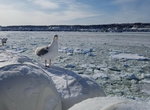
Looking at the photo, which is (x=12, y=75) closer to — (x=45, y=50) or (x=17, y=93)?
(x=17, y=93)

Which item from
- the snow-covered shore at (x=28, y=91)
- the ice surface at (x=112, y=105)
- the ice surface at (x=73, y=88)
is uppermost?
the ice surface at (x=112, y=105)

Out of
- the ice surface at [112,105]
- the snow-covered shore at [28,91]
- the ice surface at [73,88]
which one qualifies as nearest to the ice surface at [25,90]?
the snow-covered shore at [28,91]

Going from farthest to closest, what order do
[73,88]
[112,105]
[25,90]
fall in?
[73,88] < [25,90] < [112,105]

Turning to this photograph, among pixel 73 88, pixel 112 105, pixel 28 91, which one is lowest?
pixel 73 88

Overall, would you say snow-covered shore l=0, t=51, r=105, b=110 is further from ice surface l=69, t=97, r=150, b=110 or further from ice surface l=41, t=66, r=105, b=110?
ice surface l=69, t=97, r=150, b=110

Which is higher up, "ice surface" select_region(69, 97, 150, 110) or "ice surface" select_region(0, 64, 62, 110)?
"ice surface" select_region(69, 97, 150, 110)

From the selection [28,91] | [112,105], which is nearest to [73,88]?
[28,91]

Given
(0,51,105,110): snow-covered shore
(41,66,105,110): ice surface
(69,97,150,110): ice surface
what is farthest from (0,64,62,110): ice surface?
(69,97,150,110): ice surface

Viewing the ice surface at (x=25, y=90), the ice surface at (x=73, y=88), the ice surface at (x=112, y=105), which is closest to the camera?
the ice surface at (x=112, y=105)

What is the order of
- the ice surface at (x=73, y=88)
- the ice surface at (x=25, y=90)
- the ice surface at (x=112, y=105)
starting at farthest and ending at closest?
the ice surface at (x=73, y=88)
the ice surface at (x=25, y=90)
the ice surface at (x=112, y=105)

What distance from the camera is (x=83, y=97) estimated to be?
391 cm

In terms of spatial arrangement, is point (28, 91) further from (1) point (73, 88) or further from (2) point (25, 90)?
(1) point (73, 88)

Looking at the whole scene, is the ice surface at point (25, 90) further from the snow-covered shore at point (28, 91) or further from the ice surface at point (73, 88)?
the ice surface at point (73, 88)

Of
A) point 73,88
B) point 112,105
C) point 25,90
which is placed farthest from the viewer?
point 73,88
